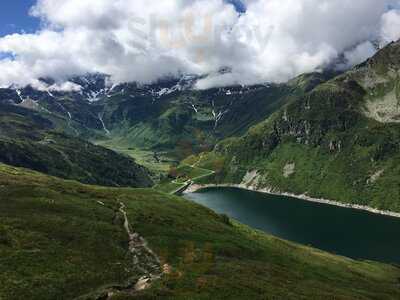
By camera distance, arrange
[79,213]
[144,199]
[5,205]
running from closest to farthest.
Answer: [5,205], [79,213], [144,199]

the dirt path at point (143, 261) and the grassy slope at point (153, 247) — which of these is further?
the dirt path at point (143, 261)

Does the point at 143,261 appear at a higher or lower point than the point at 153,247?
lower

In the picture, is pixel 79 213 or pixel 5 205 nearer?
pixel 5 205

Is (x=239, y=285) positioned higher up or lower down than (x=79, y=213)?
lower down

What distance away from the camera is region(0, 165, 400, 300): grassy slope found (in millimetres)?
78125

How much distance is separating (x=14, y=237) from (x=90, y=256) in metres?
15.9

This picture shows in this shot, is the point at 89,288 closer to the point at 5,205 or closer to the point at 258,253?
the point at 5,205

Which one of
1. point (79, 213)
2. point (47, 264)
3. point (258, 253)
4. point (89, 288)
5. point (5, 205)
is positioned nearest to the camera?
point (89, 288)

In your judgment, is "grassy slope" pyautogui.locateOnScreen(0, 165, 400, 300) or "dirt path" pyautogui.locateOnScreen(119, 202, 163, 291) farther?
"dirt path" pyautogui.locateOnScreen(119, 202, 163, 291)

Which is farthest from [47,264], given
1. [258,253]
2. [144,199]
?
[144,199]

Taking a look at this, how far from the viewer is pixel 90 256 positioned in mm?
91062

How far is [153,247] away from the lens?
108 meters

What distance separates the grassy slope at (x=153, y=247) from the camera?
78.1 meters

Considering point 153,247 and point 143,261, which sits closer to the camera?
point 143,261
